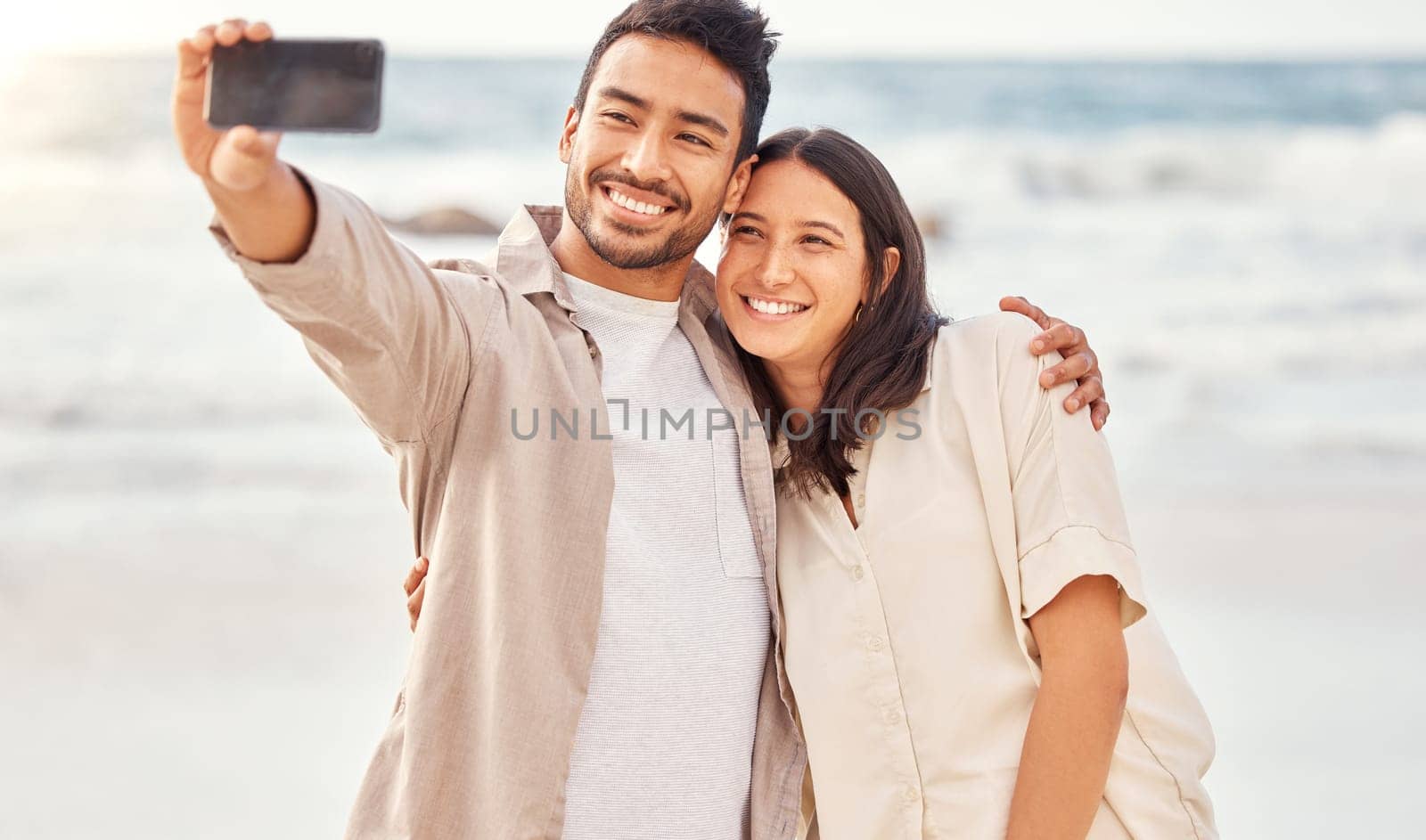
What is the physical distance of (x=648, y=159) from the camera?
80.3 inches

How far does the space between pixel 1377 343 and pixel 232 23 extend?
6714mm

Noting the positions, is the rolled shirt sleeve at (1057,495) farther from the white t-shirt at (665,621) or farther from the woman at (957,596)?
the white t-shirt at (665,621)

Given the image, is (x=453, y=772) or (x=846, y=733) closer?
(x=453, y=772)

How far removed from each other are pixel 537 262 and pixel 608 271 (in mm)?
181

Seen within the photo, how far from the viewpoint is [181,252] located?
280 inches

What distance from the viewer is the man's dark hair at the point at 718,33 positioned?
2127 millimetres

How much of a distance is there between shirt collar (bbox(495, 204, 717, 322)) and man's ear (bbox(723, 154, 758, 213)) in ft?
0.52

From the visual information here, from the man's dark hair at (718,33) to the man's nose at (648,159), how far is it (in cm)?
17

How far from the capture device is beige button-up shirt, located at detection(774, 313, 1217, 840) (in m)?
1.89

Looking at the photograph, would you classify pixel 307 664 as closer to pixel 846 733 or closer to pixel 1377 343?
pixel 846 733

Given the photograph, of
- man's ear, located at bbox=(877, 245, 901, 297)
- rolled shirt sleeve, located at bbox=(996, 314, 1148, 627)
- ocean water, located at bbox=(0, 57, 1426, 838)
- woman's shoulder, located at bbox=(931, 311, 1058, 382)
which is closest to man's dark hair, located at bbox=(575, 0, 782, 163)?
man's ear, located at bbox=(877, 245, 901, 297)

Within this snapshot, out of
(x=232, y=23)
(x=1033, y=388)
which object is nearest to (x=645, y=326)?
(x=1033, y=388)

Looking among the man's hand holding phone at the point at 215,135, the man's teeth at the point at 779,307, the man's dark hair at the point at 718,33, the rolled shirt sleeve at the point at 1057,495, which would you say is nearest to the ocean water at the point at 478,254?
the rolled shirt sleeve at the point at 1057,495

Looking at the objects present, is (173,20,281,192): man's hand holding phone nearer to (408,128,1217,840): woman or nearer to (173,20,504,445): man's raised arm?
(173,20,504,445): man's raised arm
